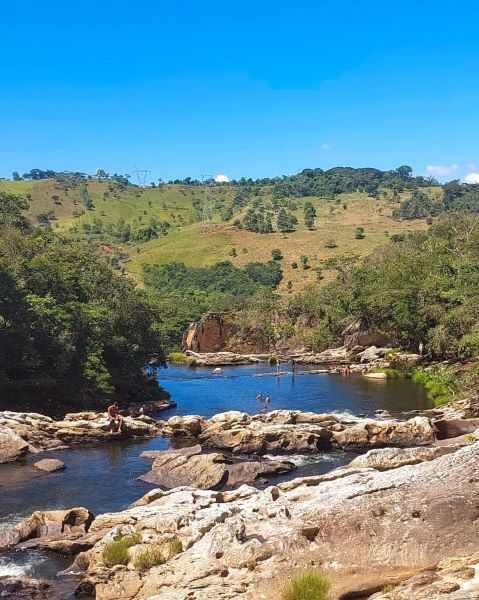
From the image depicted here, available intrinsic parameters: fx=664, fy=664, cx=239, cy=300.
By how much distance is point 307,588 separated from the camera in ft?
53.7

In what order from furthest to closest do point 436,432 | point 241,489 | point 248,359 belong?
point 248,359
point 436,432
point 241,489

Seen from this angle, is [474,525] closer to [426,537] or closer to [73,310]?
[426,537]

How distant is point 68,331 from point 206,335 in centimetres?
5818

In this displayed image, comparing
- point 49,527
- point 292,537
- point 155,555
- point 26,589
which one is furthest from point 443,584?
point 49,527

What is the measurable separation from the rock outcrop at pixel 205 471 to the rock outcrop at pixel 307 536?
9198 mm

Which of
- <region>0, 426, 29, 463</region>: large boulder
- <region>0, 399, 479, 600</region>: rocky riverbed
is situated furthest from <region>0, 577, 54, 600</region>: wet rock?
<region>0, 426, 29, 463</region>: large boulder

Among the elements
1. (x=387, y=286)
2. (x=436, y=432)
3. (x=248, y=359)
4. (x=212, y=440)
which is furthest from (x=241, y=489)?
(x=248, y=359)

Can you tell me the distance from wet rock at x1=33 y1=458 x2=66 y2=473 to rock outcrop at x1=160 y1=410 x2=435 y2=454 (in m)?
9.34

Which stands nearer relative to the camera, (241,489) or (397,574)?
(397,574)

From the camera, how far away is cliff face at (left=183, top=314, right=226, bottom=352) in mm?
107938

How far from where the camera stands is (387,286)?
261ft

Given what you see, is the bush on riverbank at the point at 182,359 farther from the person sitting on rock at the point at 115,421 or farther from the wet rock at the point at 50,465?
the wet rock at the point at 50,465

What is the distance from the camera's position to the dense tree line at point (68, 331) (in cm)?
4769

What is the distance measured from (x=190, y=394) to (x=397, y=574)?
48.6 meters
